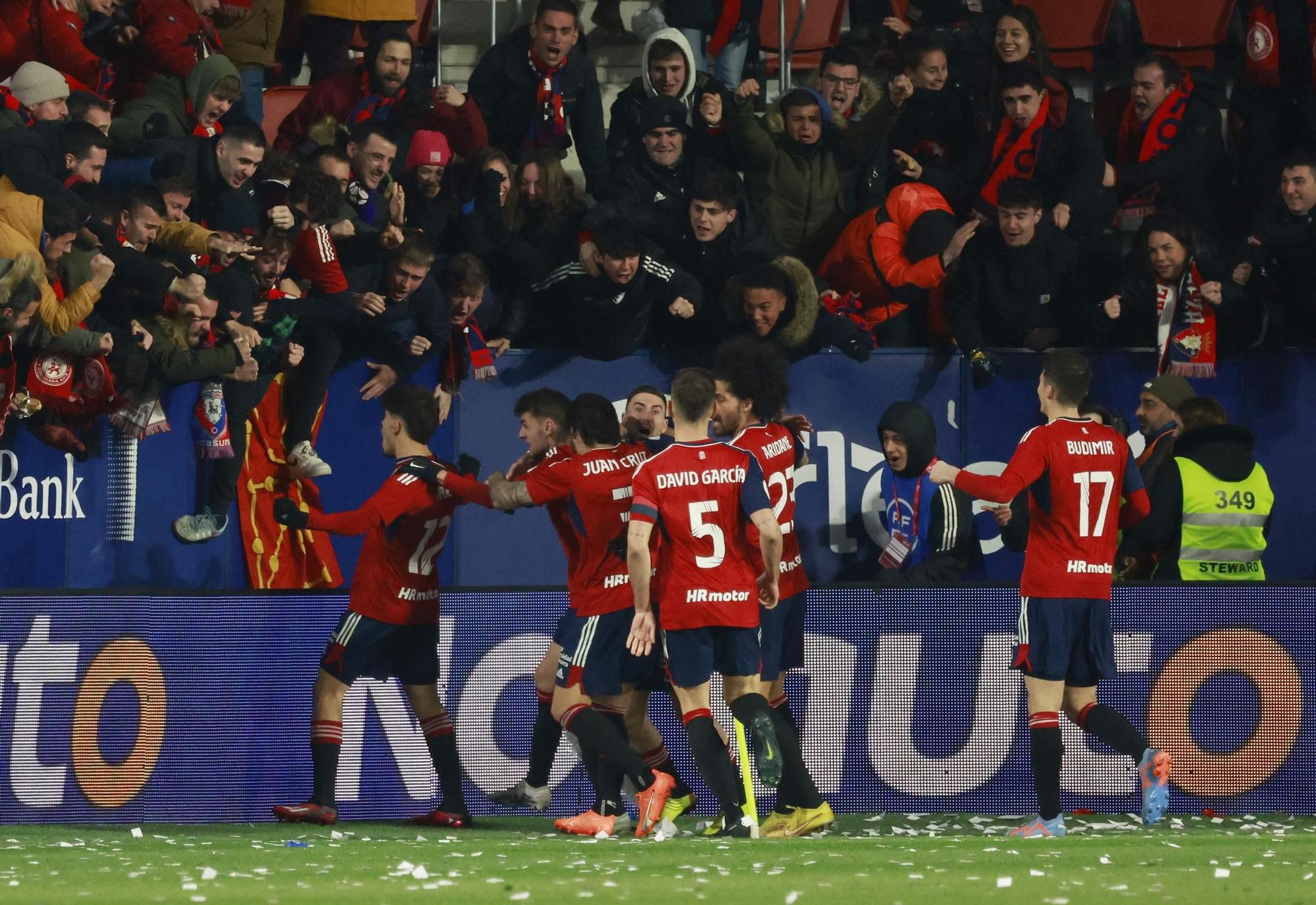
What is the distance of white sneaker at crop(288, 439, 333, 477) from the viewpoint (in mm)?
11398

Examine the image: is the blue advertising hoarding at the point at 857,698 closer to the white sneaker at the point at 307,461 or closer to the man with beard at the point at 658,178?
the white sneaker at the point at 307,461

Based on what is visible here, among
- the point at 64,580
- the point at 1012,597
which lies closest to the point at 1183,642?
the point at 1012,597

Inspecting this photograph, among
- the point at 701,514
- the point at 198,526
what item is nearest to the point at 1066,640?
the point at 701,514

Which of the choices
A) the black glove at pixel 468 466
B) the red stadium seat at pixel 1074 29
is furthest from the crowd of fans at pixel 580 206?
the black glove at pixel 468 466

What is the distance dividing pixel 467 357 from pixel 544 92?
1.99 meters

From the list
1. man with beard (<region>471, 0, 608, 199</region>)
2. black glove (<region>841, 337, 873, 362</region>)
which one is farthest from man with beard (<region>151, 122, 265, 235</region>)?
black glove (<region>841, 337, 873, 362</region>)

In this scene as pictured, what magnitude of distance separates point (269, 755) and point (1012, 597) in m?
3.39

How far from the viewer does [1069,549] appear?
8789 millimetres

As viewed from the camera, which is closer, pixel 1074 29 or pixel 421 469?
pixel 421 469

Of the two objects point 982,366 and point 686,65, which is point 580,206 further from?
point 982,366

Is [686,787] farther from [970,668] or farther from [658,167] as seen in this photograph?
[658,167]

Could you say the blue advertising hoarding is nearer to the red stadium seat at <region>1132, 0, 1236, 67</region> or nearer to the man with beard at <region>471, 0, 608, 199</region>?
the man with beard at <region>471, 0, 608, 199</region>

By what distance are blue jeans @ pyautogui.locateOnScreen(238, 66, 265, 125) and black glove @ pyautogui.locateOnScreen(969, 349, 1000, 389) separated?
4.49 m

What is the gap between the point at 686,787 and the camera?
9242 millimetres
